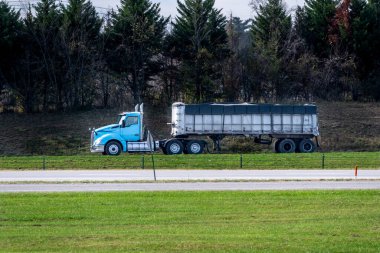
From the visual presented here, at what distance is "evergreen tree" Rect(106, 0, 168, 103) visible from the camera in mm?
60156

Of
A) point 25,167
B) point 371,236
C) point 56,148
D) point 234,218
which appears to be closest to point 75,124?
point 56,148

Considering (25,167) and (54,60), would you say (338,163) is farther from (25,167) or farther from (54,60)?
(54,60)

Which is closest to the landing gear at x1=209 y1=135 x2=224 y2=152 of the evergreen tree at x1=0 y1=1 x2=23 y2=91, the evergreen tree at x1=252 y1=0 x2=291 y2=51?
the evergreen tree at x1=252 y1=0 x2=291 y2=51

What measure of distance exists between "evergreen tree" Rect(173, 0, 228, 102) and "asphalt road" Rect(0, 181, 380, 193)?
3195cm

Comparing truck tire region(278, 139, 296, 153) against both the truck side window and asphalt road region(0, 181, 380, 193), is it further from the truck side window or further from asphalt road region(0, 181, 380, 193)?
asphalt road region(0, 181, 380, 193)

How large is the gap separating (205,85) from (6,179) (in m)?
30.1

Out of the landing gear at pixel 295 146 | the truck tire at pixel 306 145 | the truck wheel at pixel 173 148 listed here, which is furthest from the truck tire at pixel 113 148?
the truck tire at pixel 306 145

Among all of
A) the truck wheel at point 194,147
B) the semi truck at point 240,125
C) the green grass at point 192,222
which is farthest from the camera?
the semi truck at point 240,125

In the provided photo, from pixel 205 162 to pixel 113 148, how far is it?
26.6 feet

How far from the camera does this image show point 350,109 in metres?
59.5

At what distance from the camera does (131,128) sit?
45.8 m

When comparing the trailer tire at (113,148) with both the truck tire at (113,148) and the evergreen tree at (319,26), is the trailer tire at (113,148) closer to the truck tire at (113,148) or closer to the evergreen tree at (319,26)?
the truck tire at (113,148)

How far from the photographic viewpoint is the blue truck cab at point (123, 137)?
45469 mm

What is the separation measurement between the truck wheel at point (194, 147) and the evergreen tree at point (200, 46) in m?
13.4
